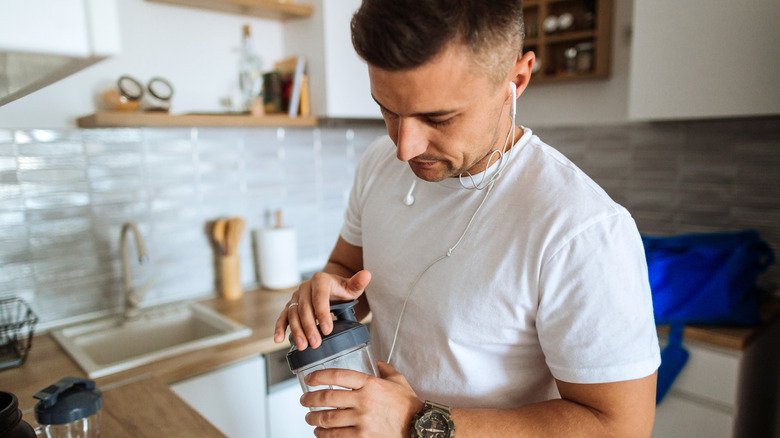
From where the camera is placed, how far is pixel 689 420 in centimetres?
173

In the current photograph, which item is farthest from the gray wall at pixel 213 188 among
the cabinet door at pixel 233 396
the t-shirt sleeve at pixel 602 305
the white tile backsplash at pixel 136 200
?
the t-shirt sleeve at pixel 602 305

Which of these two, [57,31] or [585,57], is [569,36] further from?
[57,31]

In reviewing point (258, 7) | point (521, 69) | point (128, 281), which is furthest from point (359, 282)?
point (258, 7)

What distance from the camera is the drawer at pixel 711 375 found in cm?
163

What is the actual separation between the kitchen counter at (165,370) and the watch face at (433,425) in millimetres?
509

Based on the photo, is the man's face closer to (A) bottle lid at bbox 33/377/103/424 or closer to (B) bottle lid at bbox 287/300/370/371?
(B) bottle lid at bbox 287/300/370/371

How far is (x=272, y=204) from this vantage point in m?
2.15

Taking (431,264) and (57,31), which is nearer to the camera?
(57,31)

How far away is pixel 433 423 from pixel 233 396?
1.01 m

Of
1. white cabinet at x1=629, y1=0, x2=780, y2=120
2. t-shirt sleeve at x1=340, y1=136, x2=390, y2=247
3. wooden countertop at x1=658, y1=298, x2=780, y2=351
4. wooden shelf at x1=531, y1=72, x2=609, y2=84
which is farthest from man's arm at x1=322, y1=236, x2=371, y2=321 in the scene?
wooden shelf at x1=531, y1=72, x2=609, y2=84

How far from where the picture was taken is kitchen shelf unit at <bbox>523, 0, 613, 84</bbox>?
2133 millimetres

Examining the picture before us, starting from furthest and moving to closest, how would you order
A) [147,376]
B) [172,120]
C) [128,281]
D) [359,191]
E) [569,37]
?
[569,37] → [128,281] → [172,120] → [147,376] → [359,191]

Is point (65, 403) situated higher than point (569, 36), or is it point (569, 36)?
point (569, 36)

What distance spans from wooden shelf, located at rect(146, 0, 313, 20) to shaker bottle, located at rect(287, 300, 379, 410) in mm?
1407
